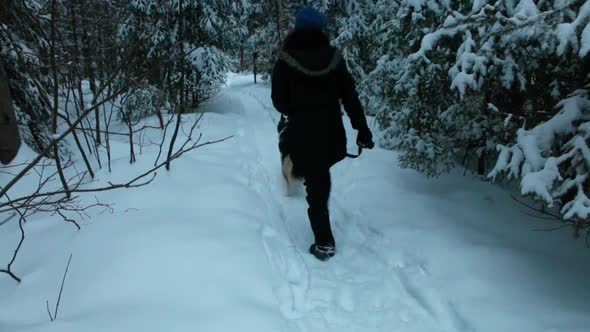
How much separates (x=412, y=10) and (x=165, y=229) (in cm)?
330

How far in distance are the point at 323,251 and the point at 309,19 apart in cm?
192

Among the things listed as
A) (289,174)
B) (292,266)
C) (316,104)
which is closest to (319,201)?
(292,266)

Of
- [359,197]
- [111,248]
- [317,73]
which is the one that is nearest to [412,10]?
[317,73]

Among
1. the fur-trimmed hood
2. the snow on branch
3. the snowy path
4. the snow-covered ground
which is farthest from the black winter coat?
the snow on branch

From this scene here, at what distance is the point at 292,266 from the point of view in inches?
125

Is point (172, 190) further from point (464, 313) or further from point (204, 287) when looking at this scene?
point (464, 313)

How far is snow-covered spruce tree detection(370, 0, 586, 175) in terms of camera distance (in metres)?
2.74

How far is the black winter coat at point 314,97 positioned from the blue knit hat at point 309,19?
0.15ft

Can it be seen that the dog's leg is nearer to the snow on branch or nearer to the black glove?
the black glove

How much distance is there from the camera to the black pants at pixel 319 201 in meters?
3.37

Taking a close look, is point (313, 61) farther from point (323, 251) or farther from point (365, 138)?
point (323, 251)

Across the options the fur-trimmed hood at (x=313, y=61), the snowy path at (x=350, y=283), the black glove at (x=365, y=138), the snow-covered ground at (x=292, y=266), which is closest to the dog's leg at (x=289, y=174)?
the snow-covered ground at (x=292, y=266)

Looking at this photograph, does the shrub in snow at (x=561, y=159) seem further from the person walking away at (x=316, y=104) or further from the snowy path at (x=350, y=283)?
the person walking away at (x=316, y=104)

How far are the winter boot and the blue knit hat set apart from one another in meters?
1.84
